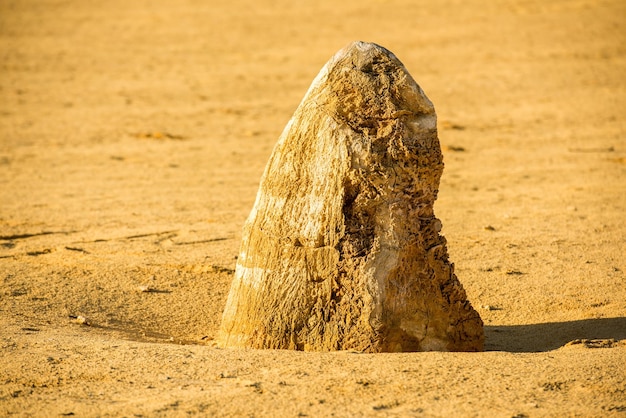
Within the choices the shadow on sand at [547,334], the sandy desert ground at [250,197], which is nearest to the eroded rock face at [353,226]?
the sandy desert ground at [250,197]

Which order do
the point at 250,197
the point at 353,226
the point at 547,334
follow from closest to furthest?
the point at 353,226 → the point at 547,334 → the point at 250,197

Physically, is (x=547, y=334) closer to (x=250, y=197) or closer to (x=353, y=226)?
(x=353, y=226)

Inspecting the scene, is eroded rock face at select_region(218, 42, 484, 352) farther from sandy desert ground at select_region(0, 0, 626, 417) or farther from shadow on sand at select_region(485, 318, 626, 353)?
shadow on sand at select_region(485, 318, 626, 353)

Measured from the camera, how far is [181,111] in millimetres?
11242

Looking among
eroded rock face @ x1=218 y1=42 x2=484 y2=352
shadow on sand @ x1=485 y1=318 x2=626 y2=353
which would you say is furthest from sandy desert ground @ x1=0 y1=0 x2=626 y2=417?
eroded rock face @ x1=218 y1=42 x2=484 y2=352

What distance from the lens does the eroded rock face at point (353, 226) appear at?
4.31 metres

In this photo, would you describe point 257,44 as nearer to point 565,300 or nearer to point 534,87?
point 534,87

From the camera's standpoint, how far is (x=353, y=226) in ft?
14.3

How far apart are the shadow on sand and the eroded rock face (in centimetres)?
44

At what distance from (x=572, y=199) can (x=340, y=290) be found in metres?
4.15

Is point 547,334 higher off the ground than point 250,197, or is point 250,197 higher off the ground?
point 250,197

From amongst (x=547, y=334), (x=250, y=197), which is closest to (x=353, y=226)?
(x=547, y=334)

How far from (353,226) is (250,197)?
3.71 meters

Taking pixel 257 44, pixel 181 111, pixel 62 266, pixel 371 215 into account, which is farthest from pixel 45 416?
pixel 257 44
